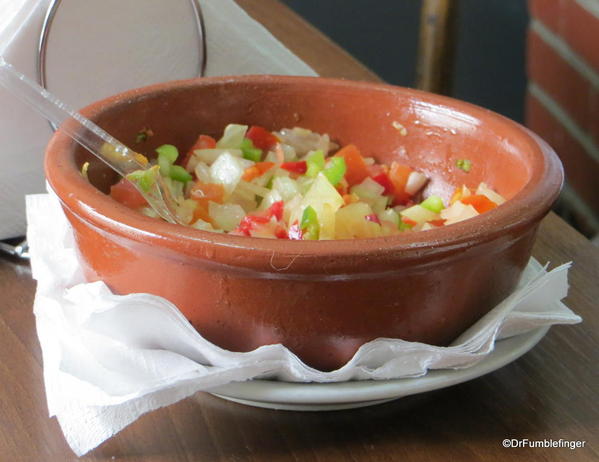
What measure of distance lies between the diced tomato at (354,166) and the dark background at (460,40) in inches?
62.7

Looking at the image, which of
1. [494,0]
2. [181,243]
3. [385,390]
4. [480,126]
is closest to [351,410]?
[385,390]

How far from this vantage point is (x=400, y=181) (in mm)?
979

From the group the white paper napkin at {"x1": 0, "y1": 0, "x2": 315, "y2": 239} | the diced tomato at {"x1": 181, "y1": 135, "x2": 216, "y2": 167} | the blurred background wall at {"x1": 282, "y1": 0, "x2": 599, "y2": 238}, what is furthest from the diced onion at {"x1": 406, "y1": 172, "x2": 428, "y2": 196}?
the blurred background wall at {"x1": 282, "y1": 0, "x2": 599, "y2": 238}

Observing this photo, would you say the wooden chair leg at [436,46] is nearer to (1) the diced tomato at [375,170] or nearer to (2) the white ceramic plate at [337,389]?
(1) the diced tomato at [375,170]

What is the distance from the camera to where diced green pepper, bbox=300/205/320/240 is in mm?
794

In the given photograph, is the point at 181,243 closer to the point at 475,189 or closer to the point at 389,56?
the point at 475,189

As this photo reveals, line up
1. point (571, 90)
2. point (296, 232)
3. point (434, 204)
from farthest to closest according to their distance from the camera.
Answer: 1. point (571, 90)
2. point (434, 204)
3. point (296, 232)

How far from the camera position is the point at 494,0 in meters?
2.48

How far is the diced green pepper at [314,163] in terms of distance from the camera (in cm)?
95

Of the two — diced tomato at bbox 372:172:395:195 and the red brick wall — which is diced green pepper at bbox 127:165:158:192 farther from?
the red brick wall

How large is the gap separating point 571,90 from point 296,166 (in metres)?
1.22

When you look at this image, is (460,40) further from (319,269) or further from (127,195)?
(319,269)

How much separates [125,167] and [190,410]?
234 mm

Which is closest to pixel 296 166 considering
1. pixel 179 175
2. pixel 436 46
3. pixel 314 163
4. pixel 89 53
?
pixel 314 163
